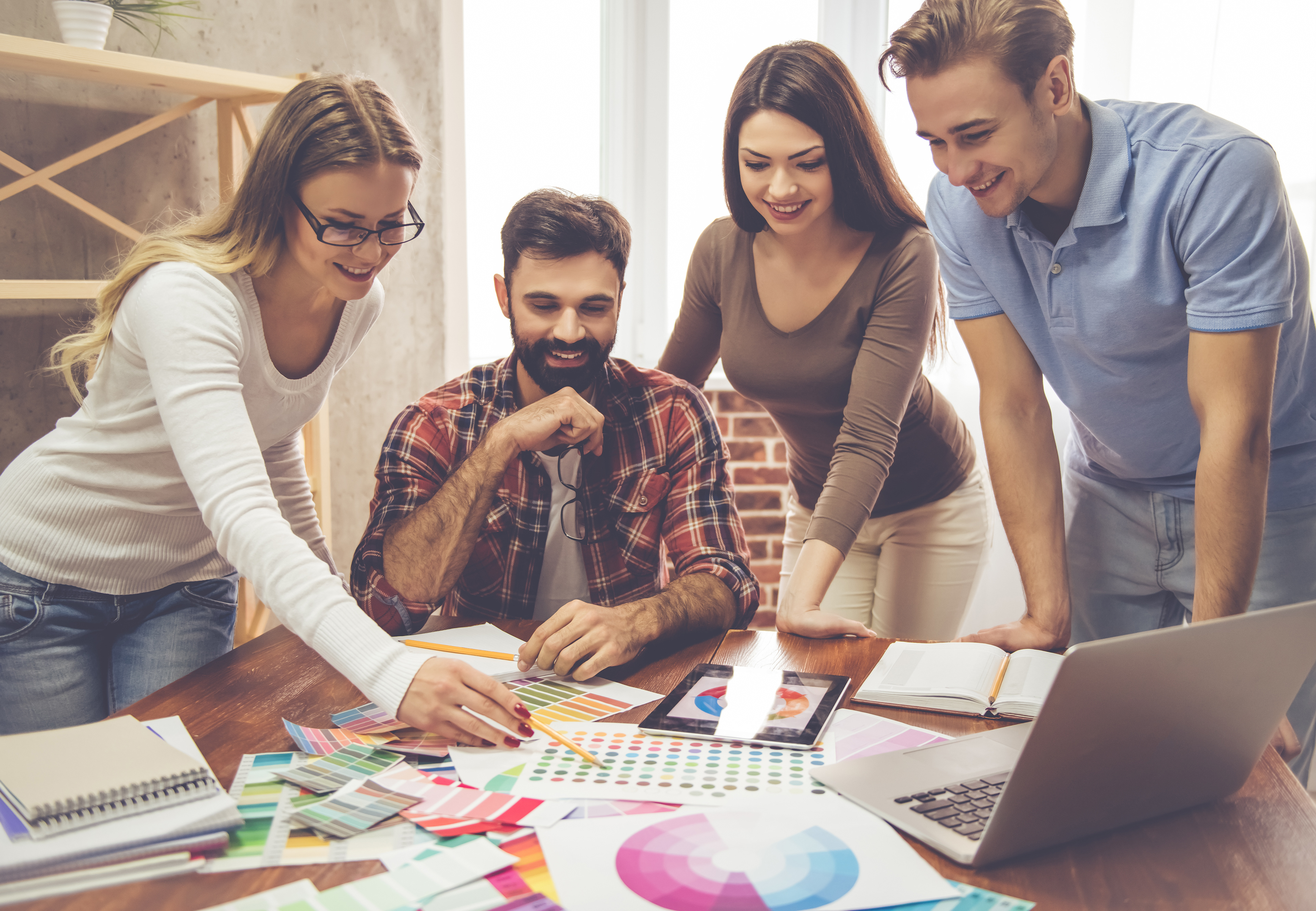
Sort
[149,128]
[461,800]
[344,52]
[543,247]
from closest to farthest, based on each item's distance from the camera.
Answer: [461,800] → [543,247] → [149,128] → [344,52]

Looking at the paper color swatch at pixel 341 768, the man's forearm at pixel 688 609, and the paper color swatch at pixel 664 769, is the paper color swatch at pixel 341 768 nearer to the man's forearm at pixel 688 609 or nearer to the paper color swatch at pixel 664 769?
the paper color swatch at pixel 664 769

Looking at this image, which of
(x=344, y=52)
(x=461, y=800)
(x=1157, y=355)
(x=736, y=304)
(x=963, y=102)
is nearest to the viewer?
(x=461, y=800)

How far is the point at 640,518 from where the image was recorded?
1.57 meters

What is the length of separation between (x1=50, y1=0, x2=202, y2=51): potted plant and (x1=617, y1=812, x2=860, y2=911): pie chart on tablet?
72.8 inches

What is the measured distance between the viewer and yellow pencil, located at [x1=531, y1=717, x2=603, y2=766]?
36.1 inches

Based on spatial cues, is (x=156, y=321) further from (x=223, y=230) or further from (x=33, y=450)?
(x=33, y=450)

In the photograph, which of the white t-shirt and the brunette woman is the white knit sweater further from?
the brunette woman

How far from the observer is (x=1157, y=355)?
1.39 meters

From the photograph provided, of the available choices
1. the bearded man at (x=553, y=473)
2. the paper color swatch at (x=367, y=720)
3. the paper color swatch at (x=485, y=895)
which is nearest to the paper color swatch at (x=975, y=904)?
the paper color swatch at (x=485, y=895)

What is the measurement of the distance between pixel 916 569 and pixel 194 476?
1274 millimetres

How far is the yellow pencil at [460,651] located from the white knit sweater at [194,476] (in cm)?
19

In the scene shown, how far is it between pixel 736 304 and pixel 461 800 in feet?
3.48

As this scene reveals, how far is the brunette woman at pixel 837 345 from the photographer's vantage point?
1.47 metres

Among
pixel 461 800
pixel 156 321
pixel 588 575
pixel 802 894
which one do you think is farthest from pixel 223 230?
pixel 802 894
